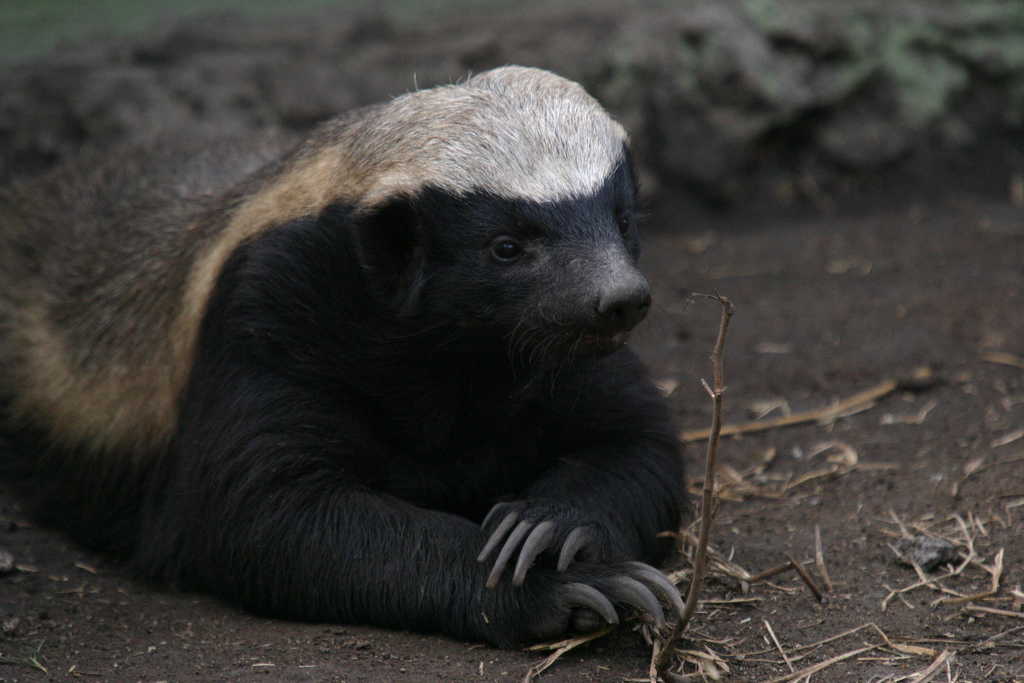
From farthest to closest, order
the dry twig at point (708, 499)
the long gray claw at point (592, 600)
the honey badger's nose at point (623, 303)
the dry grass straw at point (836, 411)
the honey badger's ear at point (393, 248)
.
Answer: the dry grass straw at point (836, 411) → the honey badger's ear at point (393, 248) → the long gray claw at point (592, 600) → the honey badger's nose at point (623, 303) → the dry twig at point (708, 499)

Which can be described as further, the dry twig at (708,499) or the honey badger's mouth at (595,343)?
the honey badger's mouth at (595,343)

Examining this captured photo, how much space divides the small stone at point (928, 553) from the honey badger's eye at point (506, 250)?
1.85 metres

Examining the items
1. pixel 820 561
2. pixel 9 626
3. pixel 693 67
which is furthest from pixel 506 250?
pixel 693 67

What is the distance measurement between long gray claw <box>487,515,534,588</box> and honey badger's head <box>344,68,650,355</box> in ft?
1.95

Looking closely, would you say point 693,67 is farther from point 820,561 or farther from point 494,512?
point 494,512

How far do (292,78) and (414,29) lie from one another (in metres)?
1.15

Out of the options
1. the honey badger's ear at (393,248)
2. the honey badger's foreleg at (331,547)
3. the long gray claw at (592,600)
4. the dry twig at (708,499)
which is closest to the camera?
the dry twig at (708,499)

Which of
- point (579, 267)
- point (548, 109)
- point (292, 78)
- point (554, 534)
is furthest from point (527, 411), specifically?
point (292, 78)

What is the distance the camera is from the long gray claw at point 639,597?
3201 millimetres

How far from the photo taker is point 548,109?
351 cm

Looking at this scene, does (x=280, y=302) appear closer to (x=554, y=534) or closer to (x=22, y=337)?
(x=554, y=534)

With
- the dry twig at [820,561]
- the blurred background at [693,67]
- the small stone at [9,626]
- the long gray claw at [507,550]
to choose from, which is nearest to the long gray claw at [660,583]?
the long gray claw at [507,550]

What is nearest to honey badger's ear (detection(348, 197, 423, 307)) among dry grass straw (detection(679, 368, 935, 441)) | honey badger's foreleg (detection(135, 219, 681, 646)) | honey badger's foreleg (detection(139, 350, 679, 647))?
honey badger's foreleg (detection(135, 219, 681, 646))

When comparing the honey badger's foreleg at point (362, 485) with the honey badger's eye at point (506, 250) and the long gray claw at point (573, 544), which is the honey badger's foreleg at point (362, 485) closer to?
the long gray claw at point (573, 544)
